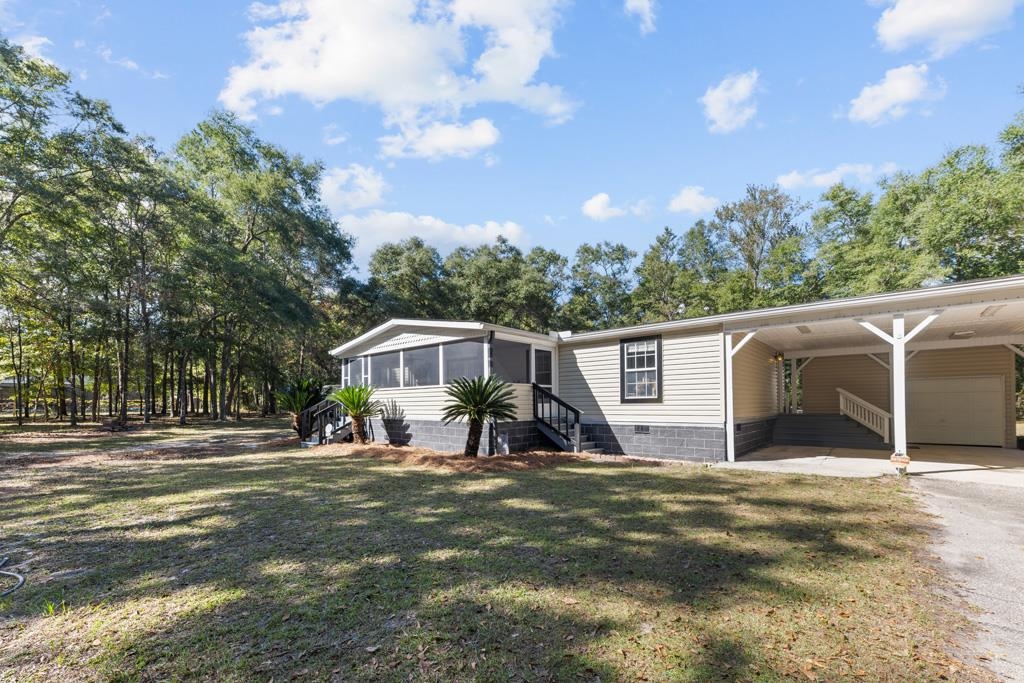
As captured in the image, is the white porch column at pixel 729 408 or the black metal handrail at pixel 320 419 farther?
the black metal handrail at pixel 320 419

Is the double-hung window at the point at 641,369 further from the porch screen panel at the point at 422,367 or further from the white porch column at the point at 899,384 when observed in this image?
the porch screen panel at the point at 422,367

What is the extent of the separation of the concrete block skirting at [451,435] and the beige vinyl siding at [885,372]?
9.36m

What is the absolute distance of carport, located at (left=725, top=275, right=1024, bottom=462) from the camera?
768cm

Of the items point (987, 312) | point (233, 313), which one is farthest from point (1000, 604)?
point (233, 313)

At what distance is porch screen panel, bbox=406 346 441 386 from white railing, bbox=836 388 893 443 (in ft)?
36.8

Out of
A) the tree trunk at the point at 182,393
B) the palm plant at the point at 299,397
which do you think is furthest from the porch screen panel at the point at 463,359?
the tree trunk at the point at 182,393

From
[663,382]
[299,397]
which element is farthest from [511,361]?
[299,397]

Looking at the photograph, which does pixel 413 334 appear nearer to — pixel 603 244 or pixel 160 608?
pixel 160 608

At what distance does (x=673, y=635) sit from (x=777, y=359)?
41.7 feet

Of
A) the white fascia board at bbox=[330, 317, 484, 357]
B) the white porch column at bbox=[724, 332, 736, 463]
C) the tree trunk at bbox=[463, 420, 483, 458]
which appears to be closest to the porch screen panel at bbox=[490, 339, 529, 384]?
the white fascia board at bbox=[330, 317, 484, 357]

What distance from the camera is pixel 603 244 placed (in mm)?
30938

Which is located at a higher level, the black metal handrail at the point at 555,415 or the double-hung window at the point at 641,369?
the double-hung window at the point at 641,369

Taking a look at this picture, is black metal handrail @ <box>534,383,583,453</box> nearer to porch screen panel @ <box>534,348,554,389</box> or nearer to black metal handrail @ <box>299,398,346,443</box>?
porch screen panel @ <box>534,348,554,389</box>

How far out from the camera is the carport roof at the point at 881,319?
7098 millimetres
